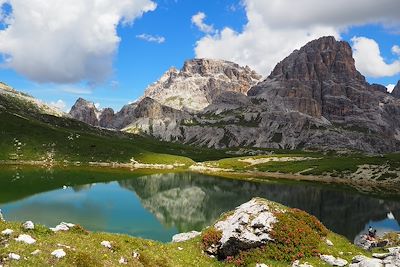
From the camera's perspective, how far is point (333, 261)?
28.0m

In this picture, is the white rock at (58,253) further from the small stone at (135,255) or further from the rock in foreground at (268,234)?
the rock in foreground at (268,234)

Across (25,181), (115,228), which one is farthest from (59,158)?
(115,228)

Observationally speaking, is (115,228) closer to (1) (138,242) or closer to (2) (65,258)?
(1) (138,242)

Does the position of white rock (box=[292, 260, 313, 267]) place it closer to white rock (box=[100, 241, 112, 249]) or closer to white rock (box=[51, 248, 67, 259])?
white rock (box=[100, 241, 112, 249])

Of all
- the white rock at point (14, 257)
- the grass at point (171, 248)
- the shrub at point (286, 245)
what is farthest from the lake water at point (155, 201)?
the white rock at point (14, 257)

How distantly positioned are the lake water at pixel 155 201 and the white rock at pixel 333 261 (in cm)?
4061

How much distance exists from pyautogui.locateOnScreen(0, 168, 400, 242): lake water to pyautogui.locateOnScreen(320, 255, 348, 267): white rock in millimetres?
40612

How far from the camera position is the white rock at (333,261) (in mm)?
27825

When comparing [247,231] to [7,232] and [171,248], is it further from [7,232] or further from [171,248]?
[7,232]

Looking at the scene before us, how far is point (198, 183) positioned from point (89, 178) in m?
43.7

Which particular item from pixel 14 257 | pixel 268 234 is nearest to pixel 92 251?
pixel 14 257

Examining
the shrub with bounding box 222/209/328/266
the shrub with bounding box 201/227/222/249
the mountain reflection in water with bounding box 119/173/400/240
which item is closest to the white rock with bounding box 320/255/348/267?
the shrub with bounding box 222/209/328/266

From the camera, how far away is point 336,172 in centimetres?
19762

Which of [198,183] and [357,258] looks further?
[198,183]
